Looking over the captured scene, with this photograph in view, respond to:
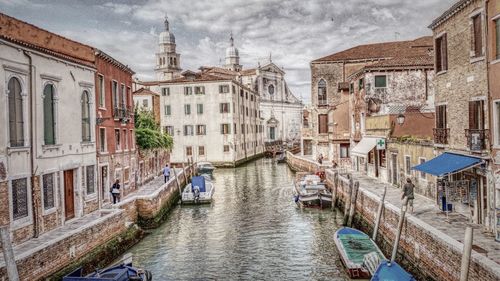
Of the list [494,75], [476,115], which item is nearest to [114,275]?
[476,115]

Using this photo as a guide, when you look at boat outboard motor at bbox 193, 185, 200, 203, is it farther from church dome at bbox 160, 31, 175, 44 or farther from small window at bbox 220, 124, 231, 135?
church dome at bbox 160, 31, 175, 44

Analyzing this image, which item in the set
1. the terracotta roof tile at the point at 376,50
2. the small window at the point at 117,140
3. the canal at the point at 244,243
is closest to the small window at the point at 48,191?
the canal at the point at 244,243

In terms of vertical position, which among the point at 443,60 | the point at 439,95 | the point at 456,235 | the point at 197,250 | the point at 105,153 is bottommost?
the point at 197,250

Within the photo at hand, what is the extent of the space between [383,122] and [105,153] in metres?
15.1

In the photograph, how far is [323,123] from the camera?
1645 inches

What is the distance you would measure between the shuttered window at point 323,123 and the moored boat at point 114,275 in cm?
3094

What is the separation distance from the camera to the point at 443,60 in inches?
628

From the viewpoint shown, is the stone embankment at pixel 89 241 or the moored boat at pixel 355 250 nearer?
the stone embankment at pixel 89 241

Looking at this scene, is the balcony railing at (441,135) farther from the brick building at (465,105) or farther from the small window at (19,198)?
the small window at (19,198)

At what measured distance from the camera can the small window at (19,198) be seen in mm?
12996

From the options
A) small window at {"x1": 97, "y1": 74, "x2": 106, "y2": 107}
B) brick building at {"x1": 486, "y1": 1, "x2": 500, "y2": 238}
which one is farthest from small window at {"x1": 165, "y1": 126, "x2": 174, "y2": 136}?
brick building at {"x1": 486, "y1": 1, "x2": 500, "y2": 238}

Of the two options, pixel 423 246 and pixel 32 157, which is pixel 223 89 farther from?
pixel 423 246

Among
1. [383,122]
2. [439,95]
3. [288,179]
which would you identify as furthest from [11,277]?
[288,179]

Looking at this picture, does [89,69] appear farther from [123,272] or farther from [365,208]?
[365,208]
